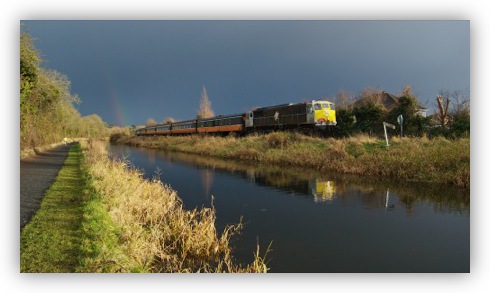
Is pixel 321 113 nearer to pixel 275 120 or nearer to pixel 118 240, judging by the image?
pixel 275 120

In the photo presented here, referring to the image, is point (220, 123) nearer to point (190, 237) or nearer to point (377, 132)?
point (377, 132)

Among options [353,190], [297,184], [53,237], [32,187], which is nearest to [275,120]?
[297,184]

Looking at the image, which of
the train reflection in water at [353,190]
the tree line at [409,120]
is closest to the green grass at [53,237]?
the train reflection in water at [353,190]

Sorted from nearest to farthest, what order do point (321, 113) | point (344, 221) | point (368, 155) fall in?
point (344, 221), point (368, 155), point (321, 113)

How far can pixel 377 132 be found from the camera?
26000mm

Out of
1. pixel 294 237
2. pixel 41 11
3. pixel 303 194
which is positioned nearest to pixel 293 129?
pixel 303 194

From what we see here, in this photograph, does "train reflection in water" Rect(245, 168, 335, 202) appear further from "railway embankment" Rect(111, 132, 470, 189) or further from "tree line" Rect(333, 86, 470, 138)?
"tree line" Rect(333, 86, 470, 138)

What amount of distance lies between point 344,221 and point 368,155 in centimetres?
904

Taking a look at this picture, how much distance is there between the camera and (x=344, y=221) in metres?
8.79

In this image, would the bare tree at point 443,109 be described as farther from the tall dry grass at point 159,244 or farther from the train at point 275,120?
the tall dry grass at point 159,244

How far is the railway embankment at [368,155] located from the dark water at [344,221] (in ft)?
3.25

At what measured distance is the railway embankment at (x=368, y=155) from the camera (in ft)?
43.5

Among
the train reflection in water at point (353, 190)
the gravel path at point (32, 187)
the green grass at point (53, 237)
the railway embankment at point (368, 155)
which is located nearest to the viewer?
the green grass at point (53, 237)

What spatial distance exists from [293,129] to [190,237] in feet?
72.1
